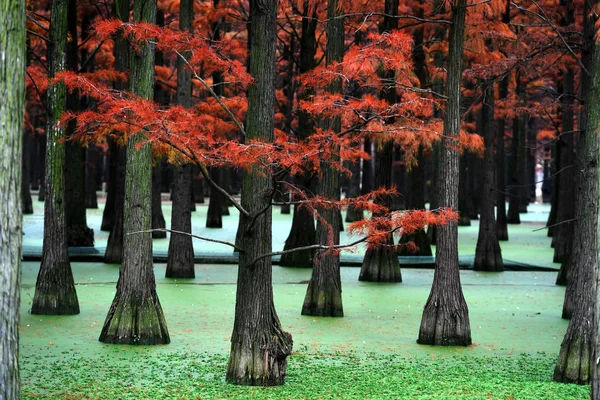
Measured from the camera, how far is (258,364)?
32.3 ft

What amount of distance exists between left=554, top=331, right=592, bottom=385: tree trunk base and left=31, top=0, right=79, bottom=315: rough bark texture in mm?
8008

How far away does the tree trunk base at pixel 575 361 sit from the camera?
10.1 metres

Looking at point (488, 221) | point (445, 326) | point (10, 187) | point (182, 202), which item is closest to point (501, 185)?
point (488, 221)

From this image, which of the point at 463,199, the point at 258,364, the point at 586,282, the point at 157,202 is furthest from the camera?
the point at 463,199

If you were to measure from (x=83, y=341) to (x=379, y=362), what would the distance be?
418cm

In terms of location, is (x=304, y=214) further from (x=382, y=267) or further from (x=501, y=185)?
(x=501, y=185)

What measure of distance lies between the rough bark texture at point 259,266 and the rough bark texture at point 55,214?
505 centimetres

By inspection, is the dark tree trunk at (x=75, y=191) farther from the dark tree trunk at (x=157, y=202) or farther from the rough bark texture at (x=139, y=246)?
the rough bark texture at (x=139, y=246)

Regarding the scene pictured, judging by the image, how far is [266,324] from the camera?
10008 mm

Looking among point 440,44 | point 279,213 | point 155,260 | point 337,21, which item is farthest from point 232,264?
point 279,213

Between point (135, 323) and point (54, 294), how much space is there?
2.67 meters

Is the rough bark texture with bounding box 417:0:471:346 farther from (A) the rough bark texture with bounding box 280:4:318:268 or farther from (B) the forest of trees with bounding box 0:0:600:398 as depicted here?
(A) the rough bark texture with bounding box 280:4:318:268

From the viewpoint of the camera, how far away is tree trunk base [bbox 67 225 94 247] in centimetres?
2409

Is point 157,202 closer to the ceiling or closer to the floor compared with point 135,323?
closer to the ceiling
